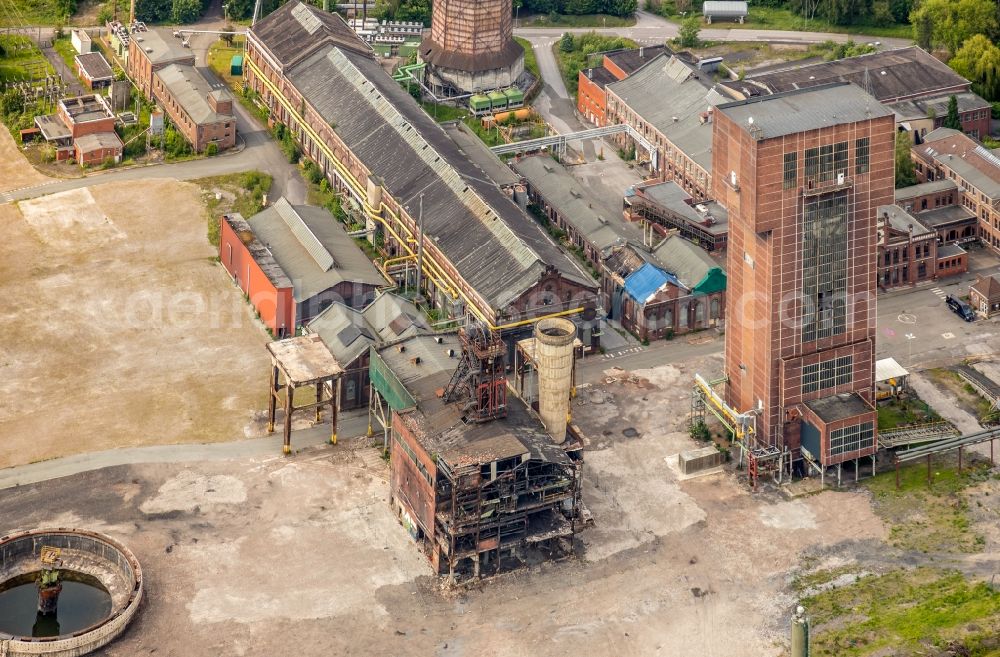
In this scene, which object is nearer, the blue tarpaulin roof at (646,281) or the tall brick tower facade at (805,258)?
the tall brick tower facade at (805,258)

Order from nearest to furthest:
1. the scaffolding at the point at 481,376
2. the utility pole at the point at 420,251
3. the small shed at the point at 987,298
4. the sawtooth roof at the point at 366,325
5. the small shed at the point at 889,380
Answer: the scaffolding at the point at 481,376 < the sawtooth roof at the point at 366,325 < the small shed at the point at 889,380 < the utility pole at the point at 420,251 < the small shed at the point at 987,298

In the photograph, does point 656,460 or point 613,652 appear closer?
point 613,652

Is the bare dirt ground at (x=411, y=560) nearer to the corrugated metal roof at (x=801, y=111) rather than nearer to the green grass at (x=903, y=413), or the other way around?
the green grass at (x=903, y=413)

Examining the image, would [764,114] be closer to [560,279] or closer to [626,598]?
[560,279]

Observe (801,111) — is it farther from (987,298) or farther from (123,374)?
(123,374)

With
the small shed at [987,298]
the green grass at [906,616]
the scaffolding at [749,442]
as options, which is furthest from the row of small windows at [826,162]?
the small shed at [987,298]

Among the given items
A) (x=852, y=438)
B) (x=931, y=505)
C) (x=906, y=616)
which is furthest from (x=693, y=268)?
(x=906, y=616)

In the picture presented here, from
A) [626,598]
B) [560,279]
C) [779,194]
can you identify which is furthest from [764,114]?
[626,598]
